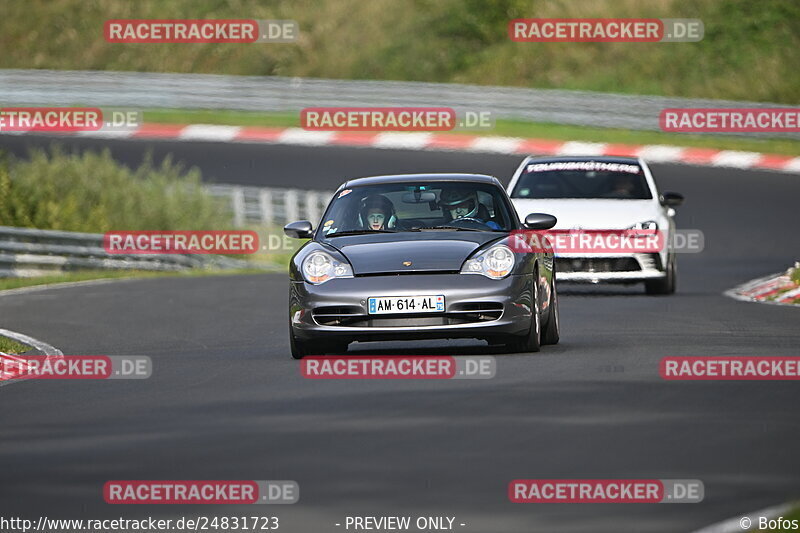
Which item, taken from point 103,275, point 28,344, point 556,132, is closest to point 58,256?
point 103,275

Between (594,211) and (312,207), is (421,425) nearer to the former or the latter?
(594,211)

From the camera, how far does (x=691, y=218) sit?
29594 mm

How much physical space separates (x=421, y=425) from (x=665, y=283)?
10788 mm

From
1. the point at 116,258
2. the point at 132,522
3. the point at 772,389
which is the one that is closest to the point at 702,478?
the point at 132,522

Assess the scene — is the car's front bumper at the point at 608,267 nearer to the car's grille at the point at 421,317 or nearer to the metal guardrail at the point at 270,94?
the car's grille at the point at 421,317

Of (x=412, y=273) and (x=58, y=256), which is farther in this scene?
(x=58, y=256)

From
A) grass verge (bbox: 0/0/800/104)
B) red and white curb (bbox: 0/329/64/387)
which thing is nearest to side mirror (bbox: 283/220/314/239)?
red and white curb (bbox: 0/329/64/387)

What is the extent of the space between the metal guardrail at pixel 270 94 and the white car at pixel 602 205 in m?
16.5

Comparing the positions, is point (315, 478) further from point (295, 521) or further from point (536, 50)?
point (536, 50)

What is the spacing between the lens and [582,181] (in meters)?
20.7

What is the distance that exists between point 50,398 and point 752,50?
33675 mm

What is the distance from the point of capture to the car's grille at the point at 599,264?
19.3 m

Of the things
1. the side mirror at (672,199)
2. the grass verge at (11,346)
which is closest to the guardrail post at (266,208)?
the side mirror at (672,199)

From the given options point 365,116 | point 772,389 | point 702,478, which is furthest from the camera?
point 365,116
